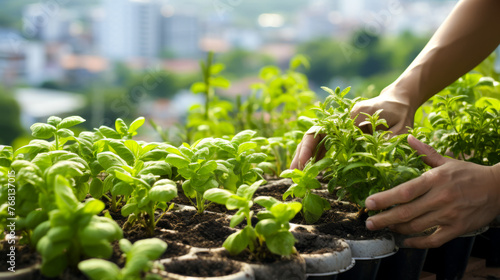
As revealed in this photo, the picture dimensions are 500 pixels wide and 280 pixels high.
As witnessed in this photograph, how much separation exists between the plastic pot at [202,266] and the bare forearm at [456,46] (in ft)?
2.22

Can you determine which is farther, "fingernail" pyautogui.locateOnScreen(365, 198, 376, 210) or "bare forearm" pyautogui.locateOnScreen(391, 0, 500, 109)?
"bare forearm" pyautogui.locateOnScreen(391, 0, 500, 109)

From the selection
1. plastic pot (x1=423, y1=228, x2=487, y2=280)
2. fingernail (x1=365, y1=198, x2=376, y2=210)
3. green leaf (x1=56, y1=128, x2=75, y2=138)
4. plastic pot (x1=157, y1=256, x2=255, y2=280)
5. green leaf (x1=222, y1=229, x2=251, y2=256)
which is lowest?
plastic pot (x1=423, y1=228, x2=487, y2=280)

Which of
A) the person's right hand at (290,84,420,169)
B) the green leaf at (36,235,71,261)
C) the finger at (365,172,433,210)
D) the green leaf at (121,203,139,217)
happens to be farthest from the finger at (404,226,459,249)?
the green leaf at (36,235,71,261)

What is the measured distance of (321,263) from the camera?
72 centimetres

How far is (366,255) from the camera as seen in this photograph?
0.80 meters

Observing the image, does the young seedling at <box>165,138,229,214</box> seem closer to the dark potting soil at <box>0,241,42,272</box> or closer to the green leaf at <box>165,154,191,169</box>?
the green leaf at <box>165,154,191,169</box>

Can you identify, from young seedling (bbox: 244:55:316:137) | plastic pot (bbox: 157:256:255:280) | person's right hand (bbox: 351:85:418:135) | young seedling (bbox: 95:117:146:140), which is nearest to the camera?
plastic pot (bbox: 157:256:255:280)

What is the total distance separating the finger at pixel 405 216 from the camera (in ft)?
2.63

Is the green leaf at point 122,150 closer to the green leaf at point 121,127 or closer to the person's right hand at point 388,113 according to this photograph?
the green leaf at point 121,127

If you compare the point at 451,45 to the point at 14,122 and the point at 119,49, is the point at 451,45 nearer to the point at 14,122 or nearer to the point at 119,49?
the point at 14,122

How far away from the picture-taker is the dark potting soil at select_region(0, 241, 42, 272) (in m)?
0.63

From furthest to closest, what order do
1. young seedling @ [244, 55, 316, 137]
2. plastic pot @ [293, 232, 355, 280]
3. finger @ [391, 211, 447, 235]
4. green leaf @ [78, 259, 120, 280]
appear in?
young seedling @ [244, 55, 316, 137] < finger @ [391, 211, 447, 235] < plastic pot @ [293, 232, 355, 280] < green leaf @ [78, 259, 120, 280]

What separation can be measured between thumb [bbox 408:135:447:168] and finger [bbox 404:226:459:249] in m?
0.12

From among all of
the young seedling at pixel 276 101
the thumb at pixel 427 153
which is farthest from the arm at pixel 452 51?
the young seedling at pixel 276 101
